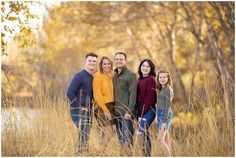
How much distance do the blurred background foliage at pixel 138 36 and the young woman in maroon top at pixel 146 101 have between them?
82.2 inches

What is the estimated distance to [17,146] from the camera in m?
7.72

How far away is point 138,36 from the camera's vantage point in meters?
20.2

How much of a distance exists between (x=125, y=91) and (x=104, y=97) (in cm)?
25

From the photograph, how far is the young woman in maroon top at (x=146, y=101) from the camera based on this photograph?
7027 mm

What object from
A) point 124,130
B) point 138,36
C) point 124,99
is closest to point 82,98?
point 124,99

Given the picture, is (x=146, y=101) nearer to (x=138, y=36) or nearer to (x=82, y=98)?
(x=82, y=98)

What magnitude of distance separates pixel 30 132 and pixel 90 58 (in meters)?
1.41

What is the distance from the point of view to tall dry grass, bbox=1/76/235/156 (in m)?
7.32

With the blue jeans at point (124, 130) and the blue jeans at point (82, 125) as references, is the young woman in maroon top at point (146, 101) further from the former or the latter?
the blue jeans at point (82, 125)

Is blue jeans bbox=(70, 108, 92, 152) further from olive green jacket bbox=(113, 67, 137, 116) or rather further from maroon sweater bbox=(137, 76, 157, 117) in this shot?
maroon sweater bbox=(137, 76, 157, 117)

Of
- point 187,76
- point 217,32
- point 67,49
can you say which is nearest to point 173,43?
point 187,76

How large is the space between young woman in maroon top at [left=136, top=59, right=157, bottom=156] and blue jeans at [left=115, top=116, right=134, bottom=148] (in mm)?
121

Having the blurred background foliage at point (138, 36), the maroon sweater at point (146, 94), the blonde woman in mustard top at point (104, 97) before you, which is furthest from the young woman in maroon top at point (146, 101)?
the blurred background foliage at point (138, 36)

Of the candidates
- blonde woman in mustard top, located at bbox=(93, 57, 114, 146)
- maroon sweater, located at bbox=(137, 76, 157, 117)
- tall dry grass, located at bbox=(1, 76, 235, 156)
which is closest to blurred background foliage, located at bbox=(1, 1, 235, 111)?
tall dry grass, located at bbox=(1, 76, 235, 156)
